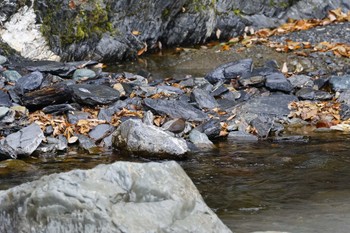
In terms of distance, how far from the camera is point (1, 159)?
7.32 meters

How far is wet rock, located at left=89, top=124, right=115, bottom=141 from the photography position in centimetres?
810

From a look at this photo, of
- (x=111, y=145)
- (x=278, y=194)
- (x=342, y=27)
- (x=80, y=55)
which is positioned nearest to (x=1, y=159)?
(x=111, y=145)

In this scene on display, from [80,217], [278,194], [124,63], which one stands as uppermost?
[80,217]

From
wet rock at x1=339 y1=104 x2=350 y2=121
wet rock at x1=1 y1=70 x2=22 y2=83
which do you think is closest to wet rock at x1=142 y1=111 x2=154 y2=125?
wet rock at x1=1 y1=70 x2=22 y2=83

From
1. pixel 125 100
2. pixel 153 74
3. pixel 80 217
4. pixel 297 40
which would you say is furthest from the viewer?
pixel 297 40

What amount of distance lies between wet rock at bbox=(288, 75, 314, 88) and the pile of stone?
0.02 metres

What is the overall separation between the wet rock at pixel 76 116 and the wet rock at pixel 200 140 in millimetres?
1515

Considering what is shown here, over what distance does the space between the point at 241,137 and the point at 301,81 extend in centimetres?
270

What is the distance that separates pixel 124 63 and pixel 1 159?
5.21 m

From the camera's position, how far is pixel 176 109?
8.85 metres

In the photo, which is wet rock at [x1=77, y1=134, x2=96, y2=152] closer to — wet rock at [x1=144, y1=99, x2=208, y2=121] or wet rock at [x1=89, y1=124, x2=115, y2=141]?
wet rock at [x1=89, y1=124, x2=115, y2=141]

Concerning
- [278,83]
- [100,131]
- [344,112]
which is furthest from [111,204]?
[278,83]

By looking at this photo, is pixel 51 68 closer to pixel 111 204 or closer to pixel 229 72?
pixel 229 72

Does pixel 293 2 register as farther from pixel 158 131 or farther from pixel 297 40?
pixel 158 131
